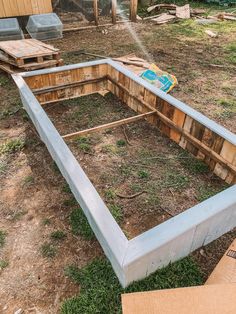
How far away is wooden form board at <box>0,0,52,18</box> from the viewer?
8104 millimetres

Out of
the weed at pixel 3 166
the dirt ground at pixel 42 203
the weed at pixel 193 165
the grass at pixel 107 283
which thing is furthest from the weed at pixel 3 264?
the weed at pixel 193 165

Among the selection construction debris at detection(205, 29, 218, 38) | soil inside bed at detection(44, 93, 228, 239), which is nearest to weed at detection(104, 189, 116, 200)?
soil inside bed at detection(44, 93, 228, 239)

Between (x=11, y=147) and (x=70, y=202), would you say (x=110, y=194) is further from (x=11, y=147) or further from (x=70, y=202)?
(x=11, y=147)

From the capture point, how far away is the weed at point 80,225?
283 centimetres

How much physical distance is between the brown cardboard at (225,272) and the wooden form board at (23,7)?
8.84 meters

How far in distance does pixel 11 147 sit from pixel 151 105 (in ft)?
7.05

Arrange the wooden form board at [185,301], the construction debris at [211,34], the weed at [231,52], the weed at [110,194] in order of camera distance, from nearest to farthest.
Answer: the wooden form board at [185,301]
the weed at [110,194]
the weed at [231,52]
the construction debris at [211,34]

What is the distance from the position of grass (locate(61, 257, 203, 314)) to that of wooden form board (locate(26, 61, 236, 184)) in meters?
1.25

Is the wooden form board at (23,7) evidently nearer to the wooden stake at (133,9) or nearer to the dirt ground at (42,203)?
the dirt ground at (42,203)

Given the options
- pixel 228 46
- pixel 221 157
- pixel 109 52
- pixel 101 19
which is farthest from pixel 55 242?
pixel 101 19

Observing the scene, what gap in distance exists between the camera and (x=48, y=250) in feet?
8.89

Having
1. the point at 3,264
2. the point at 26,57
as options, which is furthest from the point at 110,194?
the point at 26,57

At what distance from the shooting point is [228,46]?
822cm

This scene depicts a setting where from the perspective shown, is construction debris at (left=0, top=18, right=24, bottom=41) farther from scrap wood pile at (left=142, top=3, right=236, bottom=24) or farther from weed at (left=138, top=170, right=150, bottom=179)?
weed at (left=138, top=170, right=150, bottom=179)
